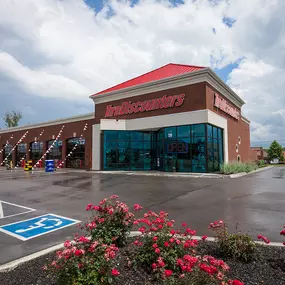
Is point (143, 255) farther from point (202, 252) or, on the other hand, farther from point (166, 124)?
point (166, 124)

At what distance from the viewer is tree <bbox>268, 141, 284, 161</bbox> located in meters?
65.2

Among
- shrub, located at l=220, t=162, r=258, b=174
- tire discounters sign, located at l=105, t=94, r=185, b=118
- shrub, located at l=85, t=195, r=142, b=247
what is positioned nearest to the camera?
shrub, located at l=85, t=195, r=142, b=247

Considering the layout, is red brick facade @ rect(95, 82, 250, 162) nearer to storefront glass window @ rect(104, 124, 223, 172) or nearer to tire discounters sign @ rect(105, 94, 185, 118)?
tire discounters sign @ rect(105, 94, 185, 118)

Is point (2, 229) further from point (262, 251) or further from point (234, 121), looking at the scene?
point (234, 121)

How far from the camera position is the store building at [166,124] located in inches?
838

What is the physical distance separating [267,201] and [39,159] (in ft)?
114

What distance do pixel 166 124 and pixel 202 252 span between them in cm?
1916

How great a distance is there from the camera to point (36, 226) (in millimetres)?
6523

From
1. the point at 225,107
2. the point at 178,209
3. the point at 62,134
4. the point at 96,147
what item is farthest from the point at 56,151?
the point at 178,209

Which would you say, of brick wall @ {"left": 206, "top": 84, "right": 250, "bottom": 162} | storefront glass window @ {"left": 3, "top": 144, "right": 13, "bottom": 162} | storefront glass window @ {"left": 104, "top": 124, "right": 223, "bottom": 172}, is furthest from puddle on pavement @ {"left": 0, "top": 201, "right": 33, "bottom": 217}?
storefront glass window @ {"left": 3, "top": 144, "right": 13, "bottom": 162}

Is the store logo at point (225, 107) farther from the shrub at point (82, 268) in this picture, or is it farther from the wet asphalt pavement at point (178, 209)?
the shrub at point (82, 268)

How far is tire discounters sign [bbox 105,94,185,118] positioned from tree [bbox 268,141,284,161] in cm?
5574

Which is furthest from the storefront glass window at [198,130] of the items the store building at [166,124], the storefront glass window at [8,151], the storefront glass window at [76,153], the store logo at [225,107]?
the storefront glass window at [8,151]

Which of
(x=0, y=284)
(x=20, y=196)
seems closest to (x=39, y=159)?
(x=20, y=196)
